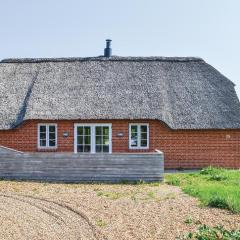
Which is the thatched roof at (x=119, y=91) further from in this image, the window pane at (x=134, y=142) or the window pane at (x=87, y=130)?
the window pane at (x=134, y=142)

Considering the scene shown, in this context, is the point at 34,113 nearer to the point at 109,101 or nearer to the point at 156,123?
the point at 109,101

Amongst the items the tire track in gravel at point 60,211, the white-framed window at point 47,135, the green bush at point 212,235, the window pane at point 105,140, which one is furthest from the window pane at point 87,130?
the green bush at point 212,235

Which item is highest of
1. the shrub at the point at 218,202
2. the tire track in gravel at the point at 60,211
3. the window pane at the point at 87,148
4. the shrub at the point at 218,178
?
the window pane at the point at 87,148

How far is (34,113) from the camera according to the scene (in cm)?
2441

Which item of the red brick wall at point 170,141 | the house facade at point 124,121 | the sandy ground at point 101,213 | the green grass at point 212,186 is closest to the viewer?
the sandy ground at point 101,213

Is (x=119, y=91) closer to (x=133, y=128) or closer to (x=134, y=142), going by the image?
(x=133, y=128)

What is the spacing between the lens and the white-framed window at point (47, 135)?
24922 millimetres

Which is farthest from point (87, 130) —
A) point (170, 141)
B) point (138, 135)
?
point (170, 141)

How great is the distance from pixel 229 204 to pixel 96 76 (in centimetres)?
1592

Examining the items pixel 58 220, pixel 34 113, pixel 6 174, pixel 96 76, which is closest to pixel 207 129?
pixel 96 76

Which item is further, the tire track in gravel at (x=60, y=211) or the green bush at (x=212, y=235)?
the tire track in gravel at (x=60, y=211)

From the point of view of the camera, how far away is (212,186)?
55.7 feet

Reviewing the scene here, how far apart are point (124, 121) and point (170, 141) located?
264 cm

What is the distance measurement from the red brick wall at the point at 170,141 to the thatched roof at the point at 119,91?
0.59m
